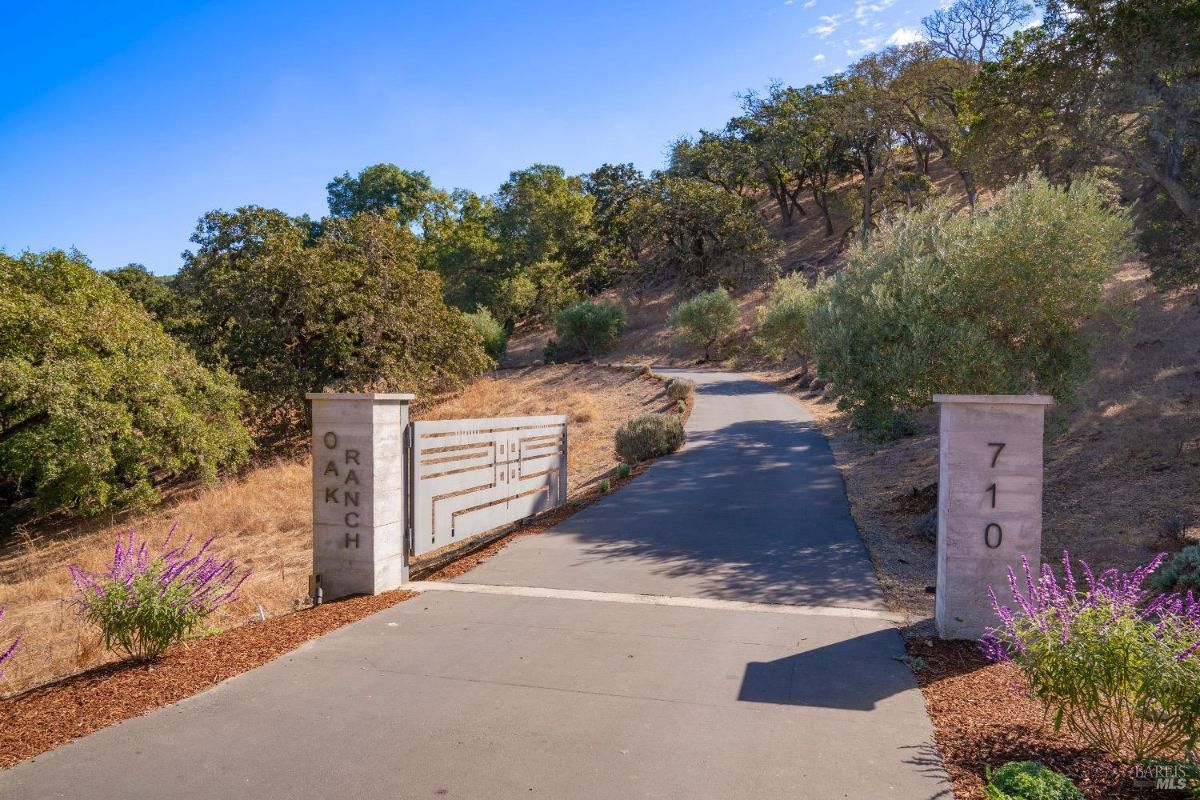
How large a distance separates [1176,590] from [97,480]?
16.3m

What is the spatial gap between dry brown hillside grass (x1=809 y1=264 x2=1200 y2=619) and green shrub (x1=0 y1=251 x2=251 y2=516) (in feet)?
43.2

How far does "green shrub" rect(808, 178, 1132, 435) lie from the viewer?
33.9ft

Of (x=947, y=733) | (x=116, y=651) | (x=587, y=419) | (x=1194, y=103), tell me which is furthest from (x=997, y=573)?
(x=587, y=419)

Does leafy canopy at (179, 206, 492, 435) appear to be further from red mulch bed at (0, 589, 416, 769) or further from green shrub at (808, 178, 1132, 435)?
red mulch bed at (0, 589, 416, 769)

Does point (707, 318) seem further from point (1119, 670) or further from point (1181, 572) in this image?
point (1119, 670)

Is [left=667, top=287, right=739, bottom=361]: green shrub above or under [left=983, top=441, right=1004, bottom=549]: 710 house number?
above

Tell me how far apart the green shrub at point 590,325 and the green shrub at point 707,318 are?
5431 millimetres

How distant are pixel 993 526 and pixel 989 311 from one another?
6.05m

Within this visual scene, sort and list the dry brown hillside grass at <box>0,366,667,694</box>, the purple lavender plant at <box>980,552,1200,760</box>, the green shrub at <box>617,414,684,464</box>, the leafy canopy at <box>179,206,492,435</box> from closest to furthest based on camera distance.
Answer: the purple lavender plant at <box>980,552,1200,760</box>, the dry brown hillside grass at <box>0,366,667,694</box>, the green shrub at <box>617,414,684,464</box>, the leafy canopy at <box>179,206,492,435</box>

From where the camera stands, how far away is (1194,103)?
13.7 m

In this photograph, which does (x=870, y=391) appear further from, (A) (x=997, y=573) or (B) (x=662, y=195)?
(B) (x=662, y=195)

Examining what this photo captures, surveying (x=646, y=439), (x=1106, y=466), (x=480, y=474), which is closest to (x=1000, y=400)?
(x=480, y=474)

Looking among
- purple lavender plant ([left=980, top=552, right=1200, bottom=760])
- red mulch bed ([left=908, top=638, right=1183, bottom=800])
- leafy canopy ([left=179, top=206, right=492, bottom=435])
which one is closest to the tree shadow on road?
red mulch bed ([left=908, top=638, right=1183, bottom=800])

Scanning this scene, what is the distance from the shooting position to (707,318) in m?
41.3
